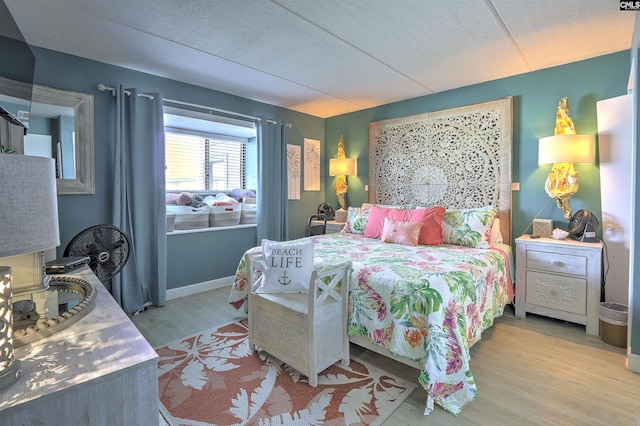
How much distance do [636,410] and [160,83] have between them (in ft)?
14.6

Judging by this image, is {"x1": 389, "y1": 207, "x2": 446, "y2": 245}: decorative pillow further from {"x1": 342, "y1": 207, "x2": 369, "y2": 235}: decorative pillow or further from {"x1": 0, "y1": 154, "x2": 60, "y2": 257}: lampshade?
{"x1": 0, "y1": 154, "x2": 60, "y2": 257}: lampshade

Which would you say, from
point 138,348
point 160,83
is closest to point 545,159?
point 138,348

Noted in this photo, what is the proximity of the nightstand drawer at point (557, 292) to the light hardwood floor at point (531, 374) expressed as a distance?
19 cm

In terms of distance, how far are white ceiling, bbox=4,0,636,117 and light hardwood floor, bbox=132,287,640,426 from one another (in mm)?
2400

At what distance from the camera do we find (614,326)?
2.39 m

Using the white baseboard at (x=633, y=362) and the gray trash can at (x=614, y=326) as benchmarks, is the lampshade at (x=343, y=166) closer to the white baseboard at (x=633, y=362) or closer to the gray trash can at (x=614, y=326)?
the gray trash can at (x=614, y=326)

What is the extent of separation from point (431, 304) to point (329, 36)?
209 centimetres

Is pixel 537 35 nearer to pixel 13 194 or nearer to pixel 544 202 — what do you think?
pixel 544 202

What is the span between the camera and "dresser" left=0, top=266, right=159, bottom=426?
71cm

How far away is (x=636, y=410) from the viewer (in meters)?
1.70

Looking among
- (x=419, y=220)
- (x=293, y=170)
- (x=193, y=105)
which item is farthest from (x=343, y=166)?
(x=193, y=105)

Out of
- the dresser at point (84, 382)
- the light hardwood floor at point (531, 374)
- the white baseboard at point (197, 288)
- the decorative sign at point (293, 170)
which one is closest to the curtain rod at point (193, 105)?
the decorative sign at point (293, 170)

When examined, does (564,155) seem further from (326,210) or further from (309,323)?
(326,210)

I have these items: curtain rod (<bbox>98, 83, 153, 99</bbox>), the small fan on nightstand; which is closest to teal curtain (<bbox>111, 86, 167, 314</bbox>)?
curtain rod (<bbox>98, 83, 153, 99</bbox>)
